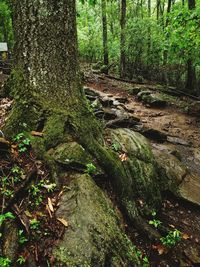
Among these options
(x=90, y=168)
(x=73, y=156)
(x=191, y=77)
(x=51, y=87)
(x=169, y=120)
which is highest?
(x=51, y=87)

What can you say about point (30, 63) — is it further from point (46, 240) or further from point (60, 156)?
point (46, 240)

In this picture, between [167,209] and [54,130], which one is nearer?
[54,130]

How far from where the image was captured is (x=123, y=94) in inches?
584

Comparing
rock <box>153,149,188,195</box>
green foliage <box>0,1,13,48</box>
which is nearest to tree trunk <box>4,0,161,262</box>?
rock <box>153,149,188,195</box>

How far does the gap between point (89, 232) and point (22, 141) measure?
59.9 inches

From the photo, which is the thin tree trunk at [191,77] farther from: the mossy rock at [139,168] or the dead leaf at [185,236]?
the dead leaf at [185,236]

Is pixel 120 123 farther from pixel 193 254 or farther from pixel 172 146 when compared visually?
pixel 193 254

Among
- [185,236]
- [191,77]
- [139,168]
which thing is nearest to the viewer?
[185,236]

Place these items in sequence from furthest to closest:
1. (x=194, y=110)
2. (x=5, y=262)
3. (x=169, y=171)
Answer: (x=194, y=110) < (x=169, y=171) < (x=5, y=262)

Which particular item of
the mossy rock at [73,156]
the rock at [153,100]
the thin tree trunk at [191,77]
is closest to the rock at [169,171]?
the mossy rock at [73,156]

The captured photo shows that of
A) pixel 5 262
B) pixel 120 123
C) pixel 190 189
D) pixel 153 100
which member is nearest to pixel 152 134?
pixel 120 123

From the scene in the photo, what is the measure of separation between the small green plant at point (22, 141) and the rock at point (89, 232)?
30.6 inches

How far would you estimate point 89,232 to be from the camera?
275 cm

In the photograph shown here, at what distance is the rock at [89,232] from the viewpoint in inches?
98.2
